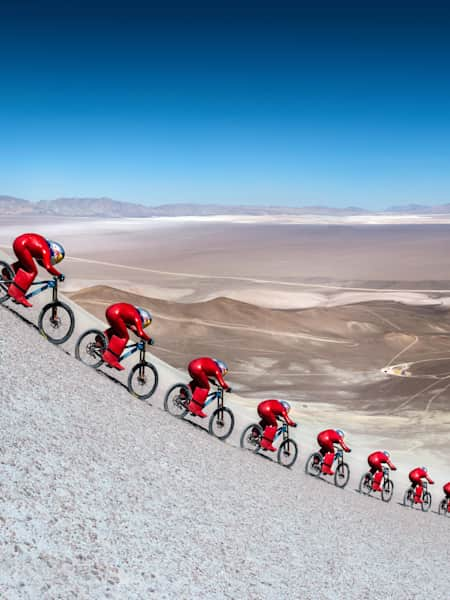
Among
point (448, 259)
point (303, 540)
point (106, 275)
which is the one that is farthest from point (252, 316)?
point (448, 259)

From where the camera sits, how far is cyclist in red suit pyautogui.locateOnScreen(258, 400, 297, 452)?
30.7ft

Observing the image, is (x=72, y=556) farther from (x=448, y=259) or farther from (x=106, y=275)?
(x=448, y=259)

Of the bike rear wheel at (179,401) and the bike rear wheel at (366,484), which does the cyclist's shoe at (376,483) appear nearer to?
the bike rear wheel at (366,484)

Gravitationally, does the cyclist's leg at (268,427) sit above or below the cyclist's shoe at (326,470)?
above

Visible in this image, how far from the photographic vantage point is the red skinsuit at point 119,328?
7.44m

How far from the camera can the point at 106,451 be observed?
516 centimetres

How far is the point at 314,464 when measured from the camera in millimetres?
10375

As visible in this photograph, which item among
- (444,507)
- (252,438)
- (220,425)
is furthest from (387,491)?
(220,425)

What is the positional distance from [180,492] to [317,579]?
5.32ft

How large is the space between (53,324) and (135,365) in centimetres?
144

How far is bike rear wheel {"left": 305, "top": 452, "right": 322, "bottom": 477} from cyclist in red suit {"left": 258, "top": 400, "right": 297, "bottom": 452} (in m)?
1.22

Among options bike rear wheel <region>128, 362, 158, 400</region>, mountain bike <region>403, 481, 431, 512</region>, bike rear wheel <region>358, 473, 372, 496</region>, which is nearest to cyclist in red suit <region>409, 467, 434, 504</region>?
mountain bike <region>403, 481, 431, 512</region>

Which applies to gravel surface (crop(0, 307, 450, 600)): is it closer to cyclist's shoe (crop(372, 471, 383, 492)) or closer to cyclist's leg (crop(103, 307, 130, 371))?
cyclist's leg (crop(103, 307, 130, 371))

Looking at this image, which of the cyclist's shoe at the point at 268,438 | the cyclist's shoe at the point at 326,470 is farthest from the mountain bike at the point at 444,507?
the cyclist's shoe at the point at 268,438
